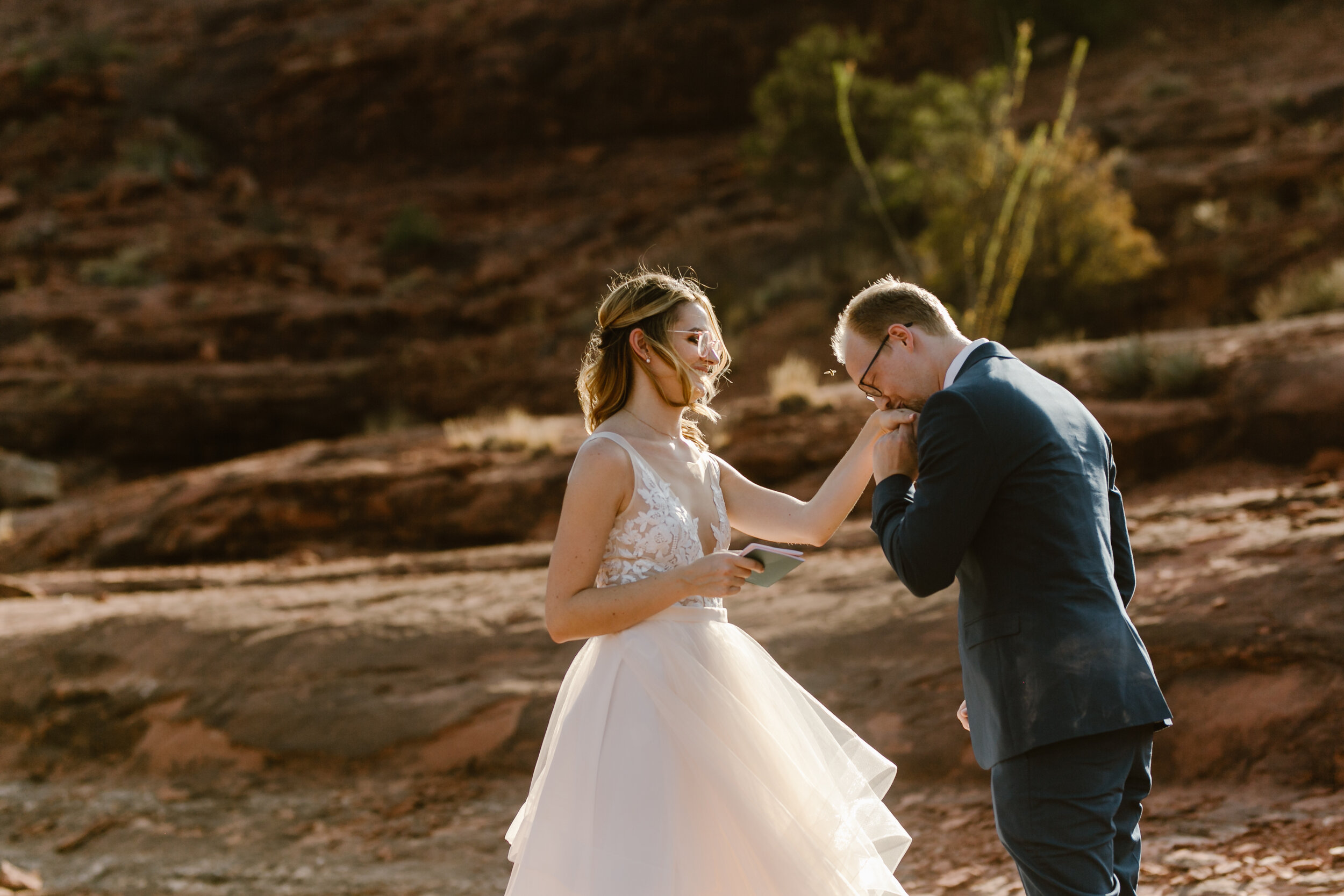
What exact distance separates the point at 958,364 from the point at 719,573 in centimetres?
80

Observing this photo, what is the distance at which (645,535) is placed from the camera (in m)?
2.71

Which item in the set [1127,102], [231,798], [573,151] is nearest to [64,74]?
[573,151]

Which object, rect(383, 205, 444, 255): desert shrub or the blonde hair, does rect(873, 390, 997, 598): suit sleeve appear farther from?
rect(383, 205, 444, 255): desert shrub

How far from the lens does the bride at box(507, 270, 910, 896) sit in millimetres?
2479

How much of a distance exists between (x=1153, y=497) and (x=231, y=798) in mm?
7201

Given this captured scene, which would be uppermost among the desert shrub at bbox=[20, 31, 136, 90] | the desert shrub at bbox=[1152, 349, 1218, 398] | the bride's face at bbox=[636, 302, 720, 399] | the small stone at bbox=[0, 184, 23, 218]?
the desert shrub at bbox=[20, 31, 136, 90]

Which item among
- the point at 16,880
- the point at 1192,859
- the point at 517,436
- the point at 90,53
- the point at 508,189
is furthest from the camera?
the point at 90,53

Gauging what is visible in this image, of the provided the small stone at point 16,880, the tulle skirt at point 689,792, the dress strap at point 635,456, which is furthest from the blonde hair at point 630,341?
the small stone at point 16,880

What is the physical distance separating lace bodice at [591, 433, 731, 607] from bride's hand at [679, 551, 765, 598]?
0.17 meters

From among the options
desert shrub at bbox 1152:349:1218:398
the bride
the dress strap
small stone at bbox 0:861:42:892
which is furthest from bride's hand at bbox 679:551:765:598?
desert shrub at bbox 1152:349:1218:398

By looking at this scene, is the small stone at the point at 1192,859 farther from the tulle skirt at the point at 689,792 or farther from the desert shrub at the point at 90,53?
the desert shrub at the point at 90,53

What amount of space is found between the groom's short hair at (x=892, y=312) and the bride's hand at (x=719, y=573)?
671mm

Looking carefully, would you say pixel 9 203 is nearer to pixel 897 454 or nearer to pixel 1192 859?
pixel 897 454

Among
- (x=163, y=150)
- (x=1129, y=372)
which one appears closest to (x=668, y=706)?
(x=1129, y=372)
